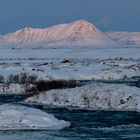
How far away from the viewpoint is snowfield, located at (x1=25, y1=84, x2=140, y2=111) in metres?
29.9

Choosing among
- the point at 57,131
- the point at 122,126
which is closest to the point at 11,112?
the point at 57,131

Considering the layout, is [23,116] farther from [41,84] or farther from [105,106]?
[41,84]

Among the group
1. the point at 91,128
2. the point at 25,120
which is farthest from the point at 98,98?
the point at 25,120

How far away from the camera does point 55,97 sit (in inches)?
1289

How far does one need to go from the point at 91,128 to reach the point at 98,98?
26.7ft

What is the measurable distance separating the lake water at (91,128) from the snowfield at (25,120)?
0.75m

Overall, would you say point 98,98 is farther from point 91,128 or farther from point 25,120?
point 25,120

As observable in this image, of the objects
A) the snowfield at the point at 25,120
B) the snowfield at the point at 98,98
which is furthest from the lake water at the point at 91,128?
the snowfield at the point at 98,98

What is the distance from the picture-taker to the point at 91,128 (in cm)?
2272

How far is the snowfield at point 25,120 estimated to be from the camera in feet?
72.4

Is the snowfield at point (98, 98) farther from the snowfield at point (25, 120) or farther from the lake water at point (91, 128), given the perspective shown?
the snowfield at point (25, 120)

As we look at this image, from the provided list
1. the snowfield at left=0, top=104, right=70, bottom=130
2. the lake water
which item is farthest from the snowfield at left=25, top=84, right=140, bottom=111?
the snowfield at left=0, top=104, right=70, bottom=130

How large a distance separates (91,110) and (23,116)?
738 centimetres

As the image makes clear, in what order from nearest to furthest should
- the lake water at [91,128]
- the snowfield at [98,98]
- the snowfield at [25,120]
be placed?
the lake water at [91,128], the snowfield at [25,120], the snowfield at [98,98]
